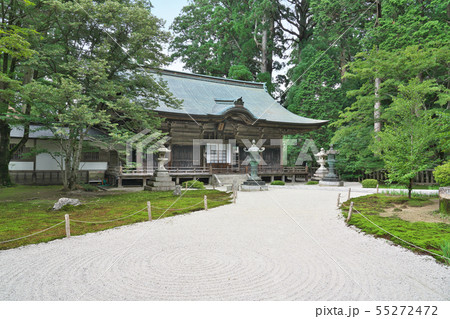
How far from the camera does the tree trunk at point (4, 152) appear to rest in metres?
12.9

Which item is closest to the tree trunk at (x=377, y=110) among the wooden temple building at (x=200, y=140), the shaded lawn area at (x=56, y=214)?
the wooden temple building at (x=200, y=140)

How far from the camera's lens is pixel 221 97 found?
22.5 meters

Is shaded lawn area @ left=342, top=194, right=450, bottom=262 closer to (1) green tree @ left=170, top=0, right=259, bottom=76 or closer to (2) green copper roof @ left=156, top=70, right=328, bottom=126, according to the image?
(2) green copper roof @ left=156, top=70, right=328, bottom=126

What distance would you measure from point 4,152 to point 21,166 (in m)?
2.86

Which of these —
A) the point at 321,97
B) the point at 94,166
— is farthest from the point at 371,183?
the point at 94,166

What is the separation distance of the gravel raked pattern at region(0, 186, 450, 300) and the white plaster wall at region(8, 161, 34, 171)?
537 inches

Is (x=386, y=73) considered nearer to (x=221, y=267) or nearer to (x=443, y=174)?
(x=443, y=174)

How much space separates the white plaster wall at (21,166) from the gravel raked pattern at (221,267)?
13.6 meters

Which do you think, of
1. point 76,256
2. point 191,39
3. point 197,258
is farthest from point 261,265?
point 191,39

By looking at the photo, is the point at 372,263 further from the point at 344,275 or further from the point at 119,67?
the point at 119,67

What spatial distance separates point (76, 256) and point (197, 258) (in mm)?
2082

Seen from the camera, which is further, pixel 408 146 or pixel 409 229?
pixel 408 146

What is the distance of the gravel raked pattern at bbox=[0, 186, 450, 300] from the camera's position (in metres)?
3.03

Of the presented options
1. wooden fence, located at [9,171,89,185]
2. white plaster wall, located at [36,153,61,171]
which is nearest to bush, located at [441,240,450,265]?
wooden fence, located at [9,171,89,185]
